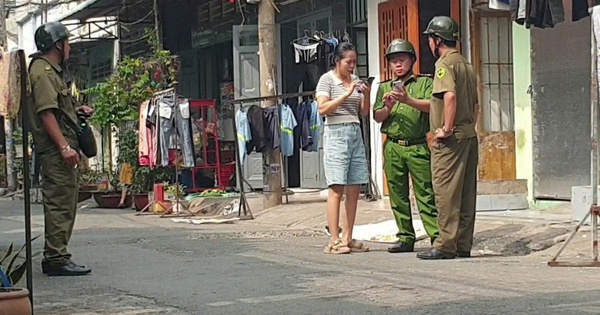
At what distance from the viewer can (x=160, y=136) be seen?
47.2 ft

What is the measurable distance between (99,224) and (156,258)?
15.0 ft

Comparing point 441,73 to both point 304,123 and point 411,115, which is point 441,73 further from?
point 304,123

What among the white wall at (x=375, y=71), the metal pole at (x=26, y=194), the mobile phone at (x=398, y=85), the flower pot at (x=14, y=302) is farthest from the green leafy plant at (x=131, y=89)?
the flower pot at (x=14, y=302)

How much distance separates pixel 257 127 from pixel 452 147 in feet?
Result: 19.4

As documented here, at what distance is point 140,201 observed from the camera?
15422 millimetres

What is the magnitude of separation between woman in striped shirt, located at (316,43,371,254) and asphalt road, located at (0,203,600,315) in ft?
1.12

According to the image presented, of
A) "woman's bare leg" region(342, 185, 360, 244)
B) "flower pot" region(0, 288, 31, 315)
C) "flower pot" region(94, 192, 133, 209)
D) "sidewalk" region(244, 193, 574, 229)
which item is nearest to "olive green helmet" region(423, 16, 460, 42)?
"woman's bare leg" region(342, 185, 360, 244)

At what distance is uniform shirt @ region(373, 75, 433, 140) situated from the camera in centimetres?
791

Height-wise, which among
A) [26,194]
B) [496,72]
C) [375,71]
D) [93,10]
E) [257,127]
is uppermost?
[93,10]

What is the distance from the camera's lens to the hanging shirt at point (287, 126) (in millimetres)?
13062

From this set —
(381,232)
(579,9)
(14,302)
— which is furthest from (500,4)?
(14,302)

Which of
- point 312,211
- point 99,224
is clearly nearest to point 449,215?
point 312,211

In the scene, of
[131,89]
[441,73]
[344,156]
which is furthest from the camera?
[131,89]

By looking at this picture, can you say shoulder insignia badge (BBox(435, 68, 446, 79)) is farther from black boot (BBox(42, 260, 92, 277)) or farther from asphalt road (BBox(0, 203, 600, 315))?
black boot (BBox(42, 260, 92, 277))
